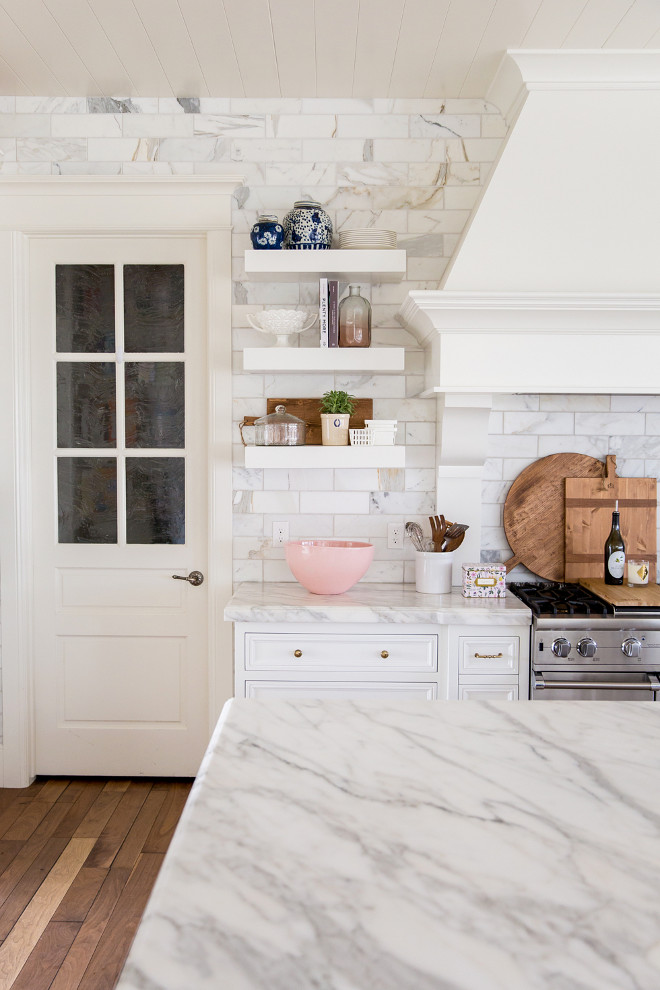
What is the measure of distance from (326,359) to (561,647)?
1.31 meters

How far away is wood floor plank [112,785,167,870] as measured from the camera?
A: 2.56m

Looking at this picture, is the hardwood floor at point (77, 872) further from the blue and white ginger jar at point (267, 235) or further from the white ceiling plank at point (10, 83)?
the white ceiling plank at point (10, 83)

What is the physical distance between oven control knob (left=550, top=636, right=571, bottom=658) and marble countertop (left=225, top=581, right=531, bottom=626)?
11cm

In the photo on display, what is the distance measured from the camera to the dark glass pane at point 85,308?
10.3 ft

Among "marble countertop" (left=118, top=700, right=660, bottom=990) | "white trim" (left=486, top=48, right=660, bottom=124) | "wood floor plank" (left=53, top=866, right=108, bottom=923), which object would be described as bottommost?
"wood floor plank" (left=53, top=866, right=108, bottom=923)

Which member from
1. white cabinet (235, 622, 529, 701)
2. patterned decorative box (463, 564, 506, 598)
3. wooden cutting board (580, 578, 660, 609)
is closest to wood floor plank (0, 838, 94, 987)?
white cabinet (235, 622, 529, 701)

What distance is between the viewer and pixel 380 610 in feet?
8.57

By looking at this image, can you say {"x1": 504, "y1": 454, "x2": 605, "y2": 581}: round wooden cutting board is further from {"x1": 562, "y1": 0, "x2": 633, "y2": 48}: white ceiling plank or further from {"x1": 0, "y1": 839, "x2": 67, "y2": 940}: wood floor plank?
{"x1": 0, "y1": 839, "x2": 67, "y2": 940}: wood floor plank

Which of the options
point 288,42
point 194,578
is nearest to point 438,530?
point 194,578

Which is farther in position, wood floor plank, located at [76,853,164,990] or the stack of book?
the stack of book

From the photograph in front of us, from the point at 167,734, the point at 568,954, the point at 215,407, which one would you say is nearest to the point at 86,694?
the point at 167,734

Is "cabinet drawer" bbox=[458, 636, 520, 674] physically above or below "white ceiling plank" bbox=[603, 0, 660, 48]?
below

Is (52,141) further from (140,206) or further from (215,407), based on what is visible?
(215,407)

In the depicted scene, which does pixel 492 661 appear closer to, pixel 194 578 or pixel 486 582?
pixel 486 582
